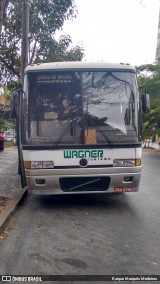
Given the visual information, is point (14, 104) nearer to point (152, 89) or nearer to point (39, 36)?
point (39, 36)

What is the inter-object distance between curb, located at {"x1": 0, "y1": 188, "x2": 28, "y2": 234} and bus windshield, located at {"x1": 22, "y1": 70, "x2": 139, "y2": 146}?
135 cm

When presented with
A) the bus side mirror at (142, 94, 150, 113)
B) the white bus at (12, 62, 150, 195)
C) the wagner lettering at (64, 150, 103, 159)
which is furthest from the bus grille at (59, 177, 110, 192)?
the bus side mirror at (142, 94, 150, 113)

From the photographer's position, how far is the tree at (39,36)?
38.6 ft

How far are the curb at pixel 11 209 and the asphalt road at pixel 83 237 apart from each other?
144 millimetres

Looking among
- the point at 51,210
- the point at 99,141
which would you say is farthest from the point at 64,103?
the point at 51,210

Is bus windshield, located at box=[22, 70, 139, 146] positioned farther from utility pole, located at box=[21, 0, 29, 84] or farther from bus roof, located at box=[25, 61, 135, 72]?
utility pole, located at box=[21, 0, 29, 84]

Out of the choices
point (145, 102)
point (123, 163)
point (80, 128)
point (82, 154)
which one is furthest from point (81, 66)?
point (123, 163)

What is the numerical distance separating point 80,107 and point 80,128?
451mm

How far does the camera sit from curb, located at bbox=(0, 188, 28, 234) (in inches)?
225

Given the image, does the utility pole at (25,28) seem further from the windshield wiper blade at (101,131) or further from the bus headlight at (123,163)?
the bus headlight at (123,163)

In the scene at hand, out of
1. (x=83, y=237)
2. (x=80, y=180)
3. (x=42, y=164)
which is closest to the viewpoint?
(x=83, y=237)

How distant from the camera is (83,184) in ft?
22.6

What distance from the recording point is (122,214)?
677cm

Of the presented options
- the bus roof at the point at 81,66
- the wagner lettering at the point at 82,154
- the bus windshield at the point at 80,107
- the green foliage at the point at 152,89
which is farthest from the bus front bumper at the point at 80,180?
the green foliage at the point at 152,89
